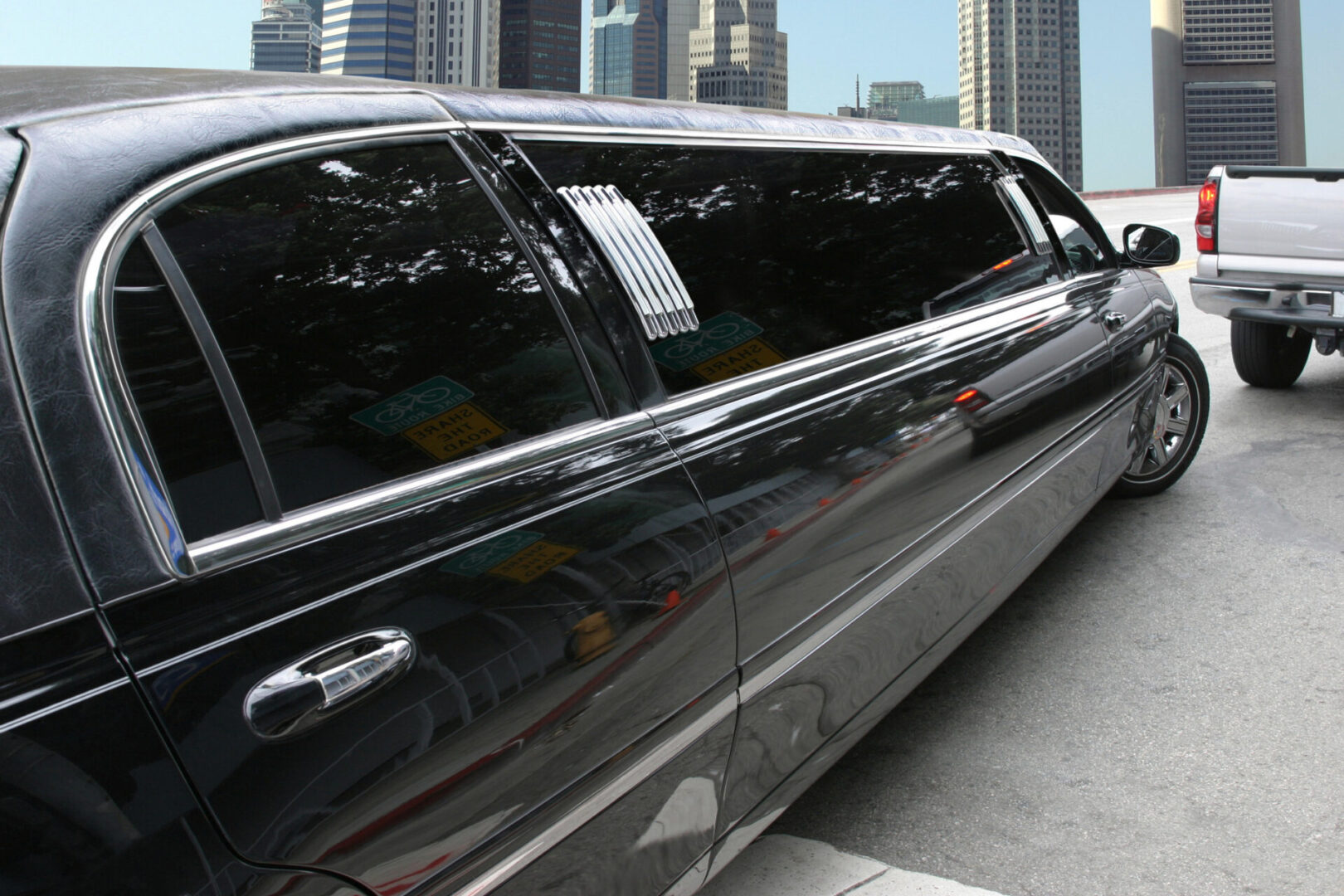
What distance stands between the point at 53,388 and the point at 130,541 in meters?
0.17

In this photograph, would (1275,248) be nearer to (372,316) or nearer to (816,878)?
(816,878)

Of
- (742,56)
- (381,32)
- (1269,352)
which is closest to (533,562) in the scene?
(1269,352)

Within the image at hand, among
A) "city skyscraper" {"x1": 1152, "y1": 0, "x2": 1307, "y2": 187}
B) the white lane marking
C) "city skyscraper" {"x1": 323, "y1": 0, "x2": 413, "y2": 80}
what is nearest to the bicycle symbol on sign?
the white lane marking

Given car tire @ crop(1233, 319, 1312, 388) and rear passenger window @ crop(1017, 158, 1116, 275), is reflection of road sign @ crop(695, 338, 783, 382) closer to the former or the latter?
rear passenger window @ crop(1017, 158, 1116, 275)

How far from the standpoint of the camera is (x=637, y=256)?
1.98 meters

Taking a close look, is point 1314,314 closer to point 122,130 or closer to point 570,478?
point 570,478

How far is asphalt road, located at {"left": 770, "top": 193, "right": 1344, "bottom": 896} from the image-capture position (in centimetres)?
246

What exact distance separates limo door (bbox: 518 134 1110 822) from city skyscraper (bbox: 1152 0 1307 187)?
154072 millimetres

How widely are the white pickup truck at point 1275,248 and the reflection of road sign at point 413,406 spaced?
5.98 m

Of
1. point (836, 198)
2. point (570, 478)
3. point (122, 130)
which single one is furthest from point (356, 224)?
point (836, 198)

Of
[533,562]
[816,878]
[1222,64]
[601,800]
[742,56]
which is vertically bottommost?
[816,878]

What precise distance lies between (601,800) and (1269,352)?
6830mm

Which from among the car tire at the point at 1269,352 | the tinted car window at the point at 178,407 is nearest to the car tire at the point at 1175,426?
the car tire at the point at 1269,352

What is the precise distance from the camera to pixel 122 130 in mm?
1352
